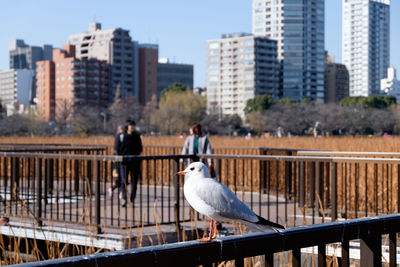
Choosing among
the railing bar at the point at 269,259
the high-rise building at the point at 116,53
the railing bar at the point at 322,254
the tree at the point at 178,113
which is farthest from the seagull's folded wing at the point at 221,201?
the high-rise building at the point at 116,53

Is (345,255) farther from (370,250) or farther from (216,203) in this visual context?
(216,203)

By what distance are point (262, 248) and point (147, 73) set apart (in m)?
185

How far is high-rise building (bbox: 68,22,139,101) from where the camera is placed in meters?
176

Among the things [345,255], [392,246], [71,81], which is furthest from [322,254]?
[71,81]

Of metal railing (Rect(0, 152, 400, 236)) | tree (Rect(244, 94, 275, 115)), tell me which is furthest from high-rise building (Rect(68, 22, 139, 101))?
metal railing (Rect(0, 152, 400, 236))

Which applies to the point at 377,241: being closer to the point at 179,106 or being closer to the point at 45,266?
the point at 45,266

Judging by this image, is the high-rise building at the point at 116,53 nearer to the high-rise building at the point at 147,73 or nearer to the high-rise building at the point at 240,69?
the high-rise building at the point at 147,73

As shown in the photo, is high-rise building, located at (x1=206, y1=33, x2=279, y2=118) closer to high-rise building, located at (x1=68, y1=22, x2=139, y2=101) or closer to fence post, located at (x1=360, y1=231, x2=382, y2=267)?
high-rise building, located at (x1=68, y1=22, x2=139, y2=101)

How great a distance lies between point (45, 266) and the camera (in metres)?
1.77

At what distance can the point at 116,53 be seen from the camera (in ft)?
577

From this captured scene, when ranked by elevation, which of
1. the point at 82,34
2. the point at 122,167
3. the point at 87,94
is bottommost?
the point at 122,167

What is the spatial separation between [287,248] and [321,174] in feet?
29.6

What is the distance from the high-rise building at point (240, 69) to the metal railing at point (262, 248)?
7057 inches

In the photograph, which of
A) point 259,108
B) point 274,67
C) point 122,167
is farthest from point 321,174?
point 274,67
